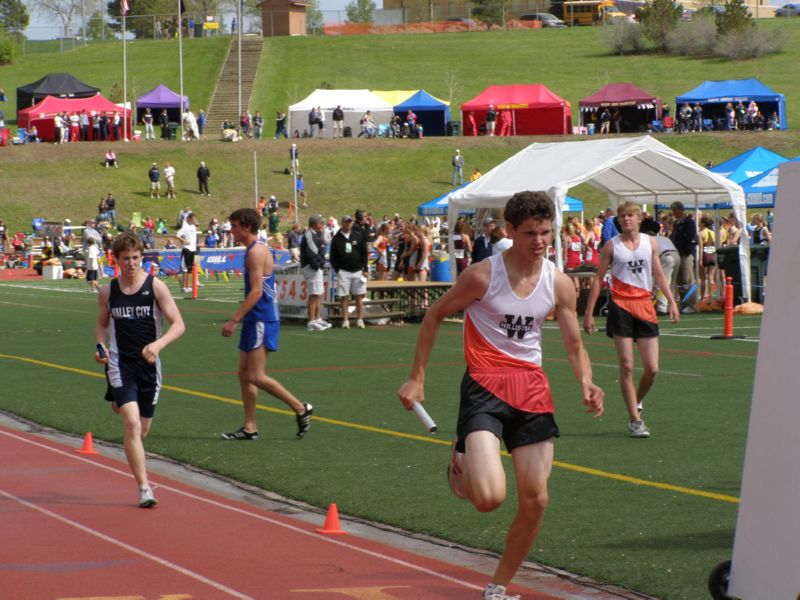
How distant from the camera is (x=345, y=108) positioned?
6944cm

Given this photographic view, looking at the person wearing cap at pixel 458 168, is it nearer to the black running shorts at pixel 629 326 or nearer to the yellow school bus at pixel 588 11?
the black running shorts at pixel 629 326

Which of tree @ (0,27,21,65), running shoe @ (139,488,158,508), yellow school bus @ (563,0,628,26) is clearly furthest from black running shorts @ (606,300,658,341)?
yellow school bus @ (563,0,628,26)

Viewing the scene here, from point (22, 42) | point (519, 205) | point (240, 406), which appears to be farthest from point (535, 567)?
point (22, 42)

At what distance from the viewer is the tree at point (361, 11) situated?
424ft

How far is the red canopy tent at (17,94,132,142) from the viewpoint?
66.4 m

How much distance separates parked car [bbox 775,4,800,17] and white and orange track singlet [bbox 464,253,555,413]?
118m

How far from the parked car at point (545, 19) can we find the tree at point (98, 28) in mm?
34757

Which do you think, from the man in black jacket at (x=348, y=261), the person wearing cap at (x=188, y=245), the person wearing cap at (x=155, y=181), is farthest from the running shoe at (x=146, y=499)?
the person wearing cap at (x=155, y=181)

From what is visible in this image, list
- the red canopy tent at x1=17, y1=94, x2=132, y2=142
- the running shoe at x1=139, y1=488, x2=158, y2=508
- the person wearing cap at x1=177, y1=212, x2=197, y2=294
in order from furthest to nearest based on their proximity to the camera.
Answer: the red canopy tent at x1=17, y1=94, x2=132, y2=142, the person wearing cap at x1=177, y1=212, x2=197, y2=294, the running shoe at x1=139, y1=488, x2=158, y2=508

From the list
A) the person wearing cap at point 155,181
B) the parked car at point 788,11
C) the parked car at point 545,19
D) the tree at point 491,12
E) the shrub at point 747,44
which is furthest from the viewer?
the parked car at point 788,11

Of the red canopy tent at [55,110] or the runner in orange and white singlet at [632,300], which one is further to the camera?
the red canopy tent at [55,110]

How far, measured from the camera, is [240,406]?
45.6ft

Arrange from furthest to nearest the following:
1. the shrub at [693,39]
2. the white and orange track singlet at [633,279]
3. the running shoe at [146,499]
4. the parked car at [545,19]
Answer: the parked car at [545,19]
the shrub at [693,39]
the white and orange track singlet at [633,279]
the running shoe at [146,499]

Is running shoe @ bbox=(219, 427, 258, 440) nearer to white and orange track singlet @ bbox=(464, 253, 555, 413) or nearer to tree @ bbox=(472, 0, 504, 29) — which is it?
white and orange track singlet @ bbox=(464, 253, 555, 413)
